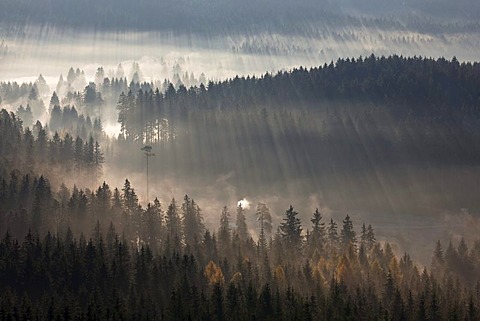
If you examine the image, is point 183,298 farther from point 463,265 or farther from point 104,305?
point 463,265

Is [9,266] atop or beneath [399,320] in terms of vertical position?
atop

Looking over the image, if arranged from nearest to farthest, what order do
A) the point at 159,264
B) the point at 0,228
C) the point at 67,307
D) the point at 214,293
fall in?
the point at 67,307 < the point at 214,293 < the point at 159,264 < the point at 0,228

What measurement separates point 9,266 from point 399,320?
5777 centimetres

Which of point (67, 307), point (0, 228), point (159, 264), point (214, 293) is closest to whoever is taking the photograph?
point (67, 307)

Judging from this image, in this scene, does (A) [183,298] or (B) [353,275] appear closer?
(A) [183,298]

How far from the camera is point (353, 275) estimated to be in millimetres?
171125

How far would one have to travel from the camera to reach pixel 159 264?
536ft

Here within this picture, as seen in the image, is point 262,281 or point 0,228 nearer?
point 262,281

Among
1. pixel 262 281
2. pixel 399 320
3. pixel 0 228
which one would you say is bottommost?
pixel 399 320

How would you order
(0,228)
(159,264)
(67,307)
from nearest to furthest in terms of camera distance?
1. (67,307)
2. (159,264)
3. (0,228)

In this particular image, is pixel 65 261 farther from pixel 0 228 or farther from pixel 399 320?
pixel 399 320

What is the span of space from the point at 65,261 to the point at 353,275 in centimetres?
4571

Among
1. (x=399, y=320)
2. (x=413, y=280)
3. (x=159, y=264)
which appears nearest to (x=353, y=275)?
(x=413, y=280)

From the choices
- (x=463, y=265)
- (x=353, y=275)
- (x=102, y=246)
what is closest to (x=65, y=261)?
(x=102, y=246)
